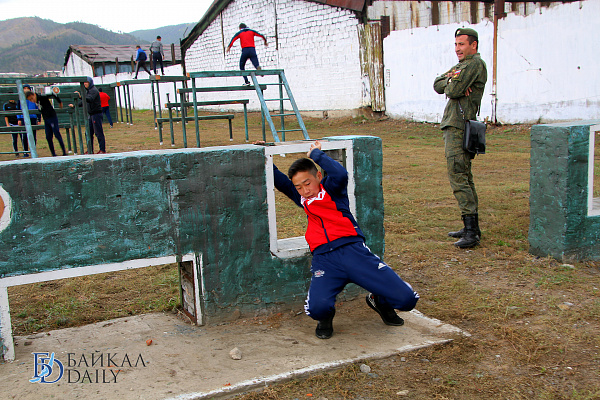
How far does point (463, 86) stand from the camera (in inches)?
186

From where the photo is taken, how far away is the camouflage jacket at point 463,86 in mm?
4695

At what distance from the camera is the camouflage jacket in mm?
4695

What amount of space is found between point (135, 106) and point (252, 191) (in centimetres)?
2917

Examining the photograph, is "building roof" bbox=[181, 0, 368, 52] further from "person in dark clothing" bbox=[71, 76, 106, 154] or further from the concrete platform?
the concrete platform

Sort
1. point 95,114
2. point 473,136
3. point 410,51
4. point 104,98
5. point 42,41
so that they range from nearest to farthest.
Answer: point 473,136 < point 95,114 < point 410,51 < point 104,98 < point 42,41

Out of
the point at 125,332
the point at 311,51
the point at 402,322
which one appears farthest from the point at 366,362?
the point at 311,51

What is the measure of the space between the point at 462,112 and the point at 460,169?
0.51m

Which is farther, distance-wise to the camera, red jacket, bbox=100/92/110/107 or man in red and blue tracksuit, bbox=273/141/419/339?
red jacket, bbox=100/92/110/107

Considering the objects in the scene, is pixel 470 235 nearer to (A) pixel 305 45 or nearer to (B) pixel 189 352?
(B) pixel 189 352

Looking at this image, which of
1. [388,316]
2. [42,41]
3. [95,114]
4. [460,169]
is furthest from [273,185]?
[42,41]

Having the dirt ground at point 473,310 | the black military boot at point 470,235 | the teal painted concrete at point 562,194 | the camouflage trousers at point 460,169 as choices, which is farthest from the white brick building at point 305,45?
the teal painted concrete at point 562,194

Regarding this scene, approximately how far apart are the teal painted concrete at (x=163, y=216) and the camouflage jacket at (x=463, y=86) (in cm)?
152
